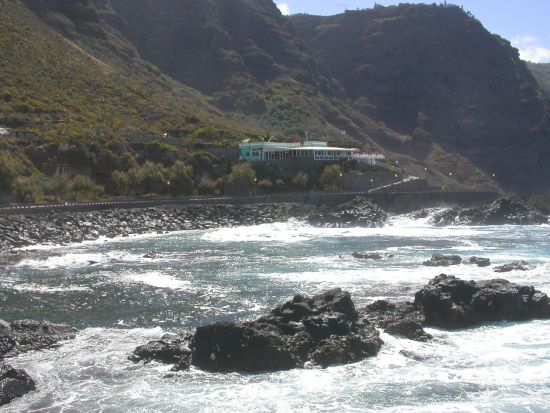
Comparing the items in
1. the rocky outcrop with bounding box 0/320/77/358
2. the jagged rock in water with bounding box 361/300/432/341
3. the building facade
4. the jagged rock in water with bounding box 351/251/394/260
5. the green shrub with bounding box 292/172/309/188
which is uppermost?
the building facade

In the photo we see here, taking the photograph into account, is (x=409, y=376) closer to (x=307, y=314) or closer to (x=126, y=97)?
(x=307, y=314)

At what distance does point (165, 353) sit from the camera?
2609cm

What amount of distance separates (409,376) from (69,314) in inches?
648

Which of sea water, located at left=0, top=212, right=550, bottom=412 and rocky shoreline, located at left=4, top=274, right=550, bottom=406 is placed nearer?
sea water, located at left=0, top=212, right=550, bottom=412

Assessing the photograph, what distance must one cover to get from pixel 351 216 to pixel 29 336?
57057mm

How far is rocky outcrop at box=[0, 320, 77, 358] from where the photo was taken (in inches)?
1048

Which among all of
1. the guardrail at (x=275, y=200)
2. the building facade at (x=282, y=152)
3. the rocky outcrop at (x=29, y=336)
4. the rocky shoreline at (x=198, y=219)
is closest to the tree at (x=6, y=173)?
the guardrail at (x=275, y=200)

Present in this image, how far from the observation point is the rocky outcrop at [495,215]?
8556 centimetres

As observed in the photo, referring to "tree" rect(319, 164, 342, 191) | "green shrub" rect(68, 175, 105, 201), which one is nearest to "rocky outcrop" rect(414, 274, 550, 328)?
"green shrub" rect(68, 175, 105, 201)

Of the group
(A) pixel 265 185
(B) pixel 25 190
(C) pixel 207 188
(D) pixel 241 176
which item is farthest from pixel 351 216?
(B) pixel 25 190

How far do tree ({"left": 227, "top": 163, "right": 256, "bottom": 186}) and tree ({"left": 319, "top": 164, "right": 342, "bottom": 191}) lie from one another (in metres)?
11.4

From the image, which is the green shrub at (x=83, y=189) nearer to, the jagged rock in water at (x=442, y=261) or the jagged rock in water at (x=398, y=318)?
the jagged rock in water at (x=442, y=261)

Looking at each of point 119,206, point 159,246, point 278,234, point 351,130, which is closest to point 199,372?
point 159,246

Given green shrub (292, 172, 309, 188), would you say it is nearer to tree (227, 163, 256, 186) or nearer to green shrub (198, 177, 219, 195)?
tree (227, 163, 256, 186)
